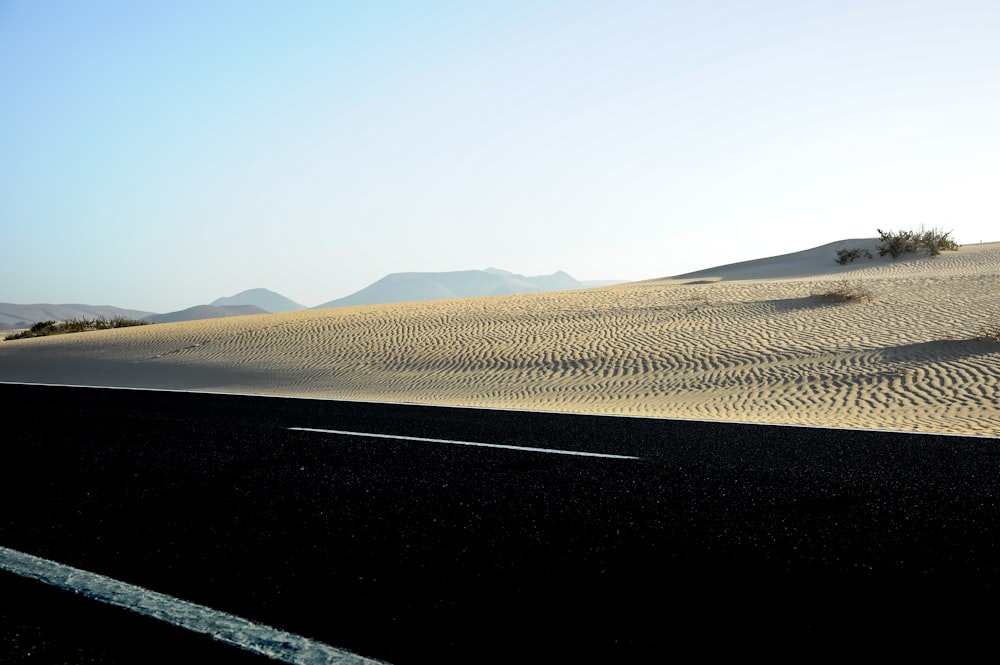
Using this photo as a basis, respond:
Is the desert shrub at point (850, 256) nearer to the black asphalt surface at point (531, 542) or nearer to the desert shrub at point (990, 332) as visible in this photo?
the desert shrub at point (990, 332)

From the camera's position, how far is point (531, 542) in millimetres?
4344

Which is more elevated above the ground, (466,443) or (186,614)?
(186,614)

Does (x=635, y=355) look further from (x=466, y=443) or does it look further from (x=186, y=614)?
(x=186, y=614)

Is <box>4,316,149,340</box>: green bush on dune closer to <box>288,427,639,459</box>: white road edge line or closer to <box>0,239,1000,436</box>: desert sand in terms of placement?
<box>0,239,1000,436</box>: desert sand

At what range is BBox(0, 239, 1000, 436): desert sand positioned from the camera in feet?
40.8

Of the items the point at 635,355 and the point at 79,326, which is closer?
the point at 635,355

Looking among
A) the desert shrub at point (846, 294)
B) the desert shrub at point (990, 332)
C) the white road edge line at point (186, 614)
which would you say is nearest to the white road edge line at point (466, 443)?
the white road edge line at point (186, 614)

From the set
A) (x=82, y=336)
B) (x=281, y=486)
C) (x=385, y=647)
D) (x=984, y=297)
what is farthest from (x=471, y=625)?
(x=82, y=336)

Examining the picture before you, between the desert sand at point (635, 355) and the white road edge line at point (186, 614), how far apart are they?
8.56m

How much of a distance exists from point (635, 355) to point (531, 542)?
1374 centimetres

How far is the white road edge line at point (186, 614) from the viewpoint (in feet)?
9.52

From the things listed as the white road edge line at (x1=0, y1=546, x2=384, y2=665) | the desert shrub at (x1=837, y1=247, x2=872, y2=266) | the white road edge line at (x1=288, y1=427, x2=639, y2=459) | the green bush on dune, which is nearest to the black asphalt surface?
the white road edge line at (x1=0, y1=546, x2=384, y2=665)

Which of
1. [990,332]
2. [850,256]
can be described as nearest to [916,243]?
[850,256]

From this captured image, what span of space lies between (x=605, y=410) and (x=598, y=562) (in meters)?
8.63
